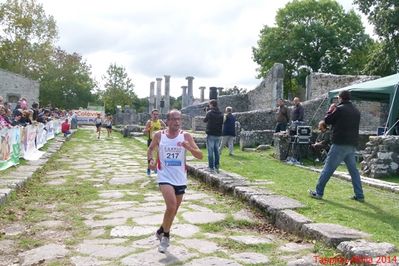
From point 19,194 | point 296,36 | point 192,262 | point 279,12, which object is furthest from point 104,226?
point 279,12

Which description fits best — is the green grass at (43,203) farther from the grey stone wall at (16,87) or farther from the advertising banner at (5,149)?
the grey stone wall at (16,87)

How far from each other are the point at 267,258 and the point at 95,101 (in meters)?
59.7

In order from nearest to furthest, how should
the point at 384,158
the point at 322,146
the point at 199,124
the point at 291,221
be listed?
the point at 291,221, the point at 384,158, the point at 322,146, the point at 199,124

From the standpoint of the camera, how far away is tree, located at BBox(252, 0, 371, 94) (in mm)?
41500

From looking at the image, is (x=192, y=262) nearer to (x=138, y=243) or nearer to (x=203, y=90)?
(x=138, y=243)

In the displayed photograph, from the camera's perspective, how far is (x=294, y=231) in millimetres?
5223

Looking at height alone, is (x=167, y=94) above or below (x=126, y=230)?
above

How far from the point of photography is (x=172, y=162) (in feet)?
15.8

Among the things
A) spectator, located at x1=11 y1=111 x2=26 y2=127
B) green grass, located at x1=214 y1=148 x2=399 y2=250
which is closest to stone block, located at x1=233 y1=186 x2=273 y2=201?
green grass, located at x1=214 y1=148 x2=399 y2=250

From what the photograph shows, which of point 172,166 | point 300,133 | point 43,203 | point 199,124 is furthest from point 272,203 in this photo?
point 199,124

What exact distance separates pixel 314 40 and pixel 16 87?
2557cm

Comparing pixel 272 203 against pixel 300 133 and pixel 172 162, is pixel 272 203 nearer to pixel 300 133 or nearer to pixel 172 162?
pixel 172 162

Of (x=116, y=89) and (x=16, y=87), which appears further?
(x=116, y=89)

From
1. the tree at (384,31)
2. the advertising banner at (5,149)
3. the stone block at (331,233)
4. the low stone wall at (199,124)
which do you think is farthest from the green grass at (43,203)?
the tree at (384,31)
